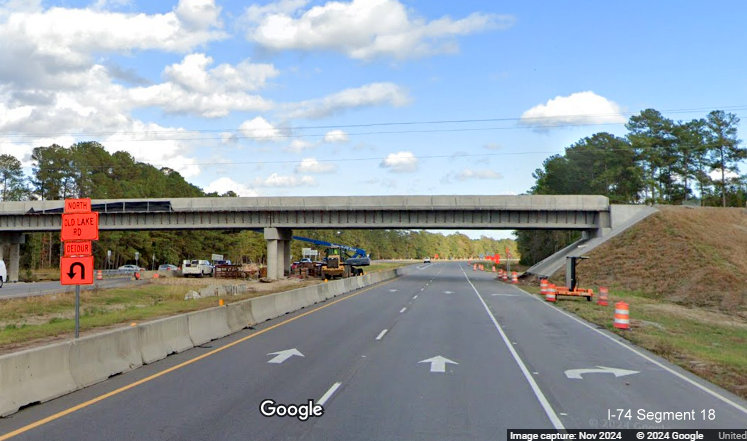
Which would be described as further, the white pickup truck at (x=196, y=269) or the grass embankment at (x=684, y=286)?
the white pickup truck at (x=196, y=269)

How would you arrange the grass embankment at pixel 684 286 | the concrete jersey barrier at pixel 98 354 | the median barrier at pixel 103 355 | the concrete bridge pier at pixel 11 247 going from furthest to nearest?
the concrete bridge pier at pixel 11 247, the grass embankment at pixel 684 286, the median barrier at pixel 103 355, the concrete jersey barrier at pixel 98 354

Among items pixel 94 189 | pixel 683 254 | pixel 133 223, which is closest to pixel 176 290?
pixel 133 223

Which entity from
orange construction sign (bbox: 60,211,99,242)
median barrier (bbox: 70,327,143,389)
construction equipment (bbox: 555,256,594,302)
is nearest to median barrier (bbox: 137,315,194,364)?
median barrier (bbox: 70,327,143,389)

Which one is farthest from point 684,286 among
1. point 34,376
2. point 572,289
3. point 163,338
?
point 34,376

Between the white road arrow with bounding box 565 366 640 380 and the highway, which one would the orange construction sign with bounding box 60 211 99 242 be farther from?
the white road arrow with bounding box 565 366 640 380

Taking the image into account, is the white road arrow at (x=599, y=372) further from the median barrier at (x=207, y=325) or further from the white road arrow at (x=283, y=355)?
the median barrier at (x=207, y=325)

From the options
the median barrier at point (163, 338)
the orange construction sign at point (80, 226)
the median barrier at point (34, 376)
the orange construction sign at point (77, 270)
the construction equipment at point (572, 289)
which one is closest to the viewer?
the median barrier at point (34, 376)

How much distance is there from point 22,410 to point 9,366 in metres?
0.69

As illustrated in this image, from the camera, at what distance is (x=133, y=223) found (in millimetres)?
61594

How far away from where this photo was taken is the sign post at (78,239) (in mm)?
11898

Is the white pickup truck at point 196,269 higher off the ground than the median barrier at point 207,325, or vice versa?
the median barrier at point 207,325

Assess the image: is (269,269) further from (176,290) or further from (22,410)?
(22,410)

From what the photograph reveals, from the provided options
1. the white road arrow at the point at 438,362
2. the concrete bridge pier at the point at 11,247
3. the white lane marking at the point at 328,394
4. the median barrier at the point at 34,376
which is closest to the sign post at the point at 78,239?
the median barrier at the point at 34,376

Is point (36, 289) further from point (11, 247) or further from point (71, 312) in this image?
point (11, 247)
